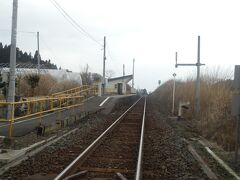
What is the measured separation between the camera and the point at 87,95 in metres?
38.1

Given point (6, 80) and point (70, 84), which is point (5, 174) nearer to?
point (6, 80)

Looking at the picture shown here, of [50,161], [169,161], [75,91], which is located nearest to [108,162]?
[50,161]

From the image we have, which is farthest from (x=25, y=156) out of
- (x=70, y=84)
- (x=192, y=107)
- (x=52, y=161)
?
(x=70, y=84)

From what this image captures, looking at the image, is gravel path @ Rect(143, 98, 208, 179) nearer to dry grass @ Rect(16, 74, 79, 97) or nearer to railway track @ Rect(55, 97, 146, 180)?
railway track @ Rect(55, 97, 146, 180)

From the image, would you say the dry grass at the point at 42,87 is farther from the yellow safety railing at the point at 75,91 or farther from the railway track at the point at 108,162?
the railway track at the point at 108,162

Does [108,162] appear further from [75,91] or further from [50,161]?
[75,91]

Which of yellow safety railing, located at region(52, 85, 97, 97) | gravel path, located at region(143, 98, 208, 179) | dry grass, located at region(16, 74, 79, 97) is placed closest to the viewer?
gravel path, located at region(143, 98, 208, 179)

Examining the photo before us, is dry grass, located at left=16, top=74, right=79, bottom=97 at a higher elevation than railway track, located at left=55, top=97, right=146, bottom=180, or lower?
higher

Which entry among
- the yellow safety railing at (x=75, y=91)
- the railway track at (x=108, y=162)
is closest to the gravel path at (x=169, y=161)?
the railway track at (x=108, y=162)

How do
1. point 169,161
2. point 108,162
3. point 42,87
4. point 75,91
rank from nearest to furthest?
point 108,162 < point 169,161 < point 42,87 < point 75,91

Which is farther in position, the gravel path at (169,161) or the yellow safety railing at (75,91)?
the yellow safety railing at (75,91)

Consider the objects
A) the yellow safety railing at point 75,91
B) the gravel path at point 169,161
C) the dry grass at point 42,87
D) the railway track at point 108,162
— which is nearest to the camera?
the railway track at point 108,162

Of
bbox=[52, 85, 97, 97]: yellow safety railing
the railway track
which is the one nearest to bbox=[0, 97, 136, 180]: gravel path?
the railway track

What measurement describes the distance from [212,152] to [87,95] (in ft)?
90.5
